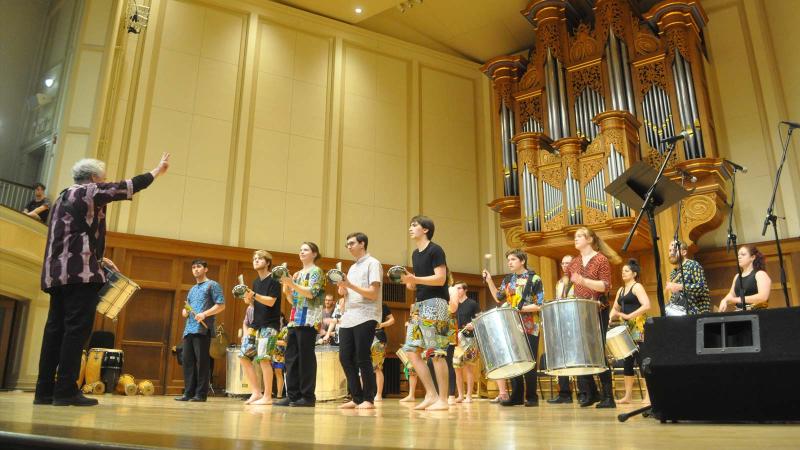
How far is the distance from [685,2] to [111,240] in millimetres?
9678

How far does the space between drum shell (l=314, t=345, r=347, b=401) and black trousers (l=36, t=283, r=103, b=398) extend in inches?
140

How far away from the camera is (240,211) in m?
10.2

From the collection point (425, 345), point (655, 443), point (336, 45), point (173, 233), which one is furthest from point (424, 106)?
point (655, 443)

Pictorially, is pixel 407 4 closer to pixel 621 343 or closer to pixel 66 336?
pixel 621 343

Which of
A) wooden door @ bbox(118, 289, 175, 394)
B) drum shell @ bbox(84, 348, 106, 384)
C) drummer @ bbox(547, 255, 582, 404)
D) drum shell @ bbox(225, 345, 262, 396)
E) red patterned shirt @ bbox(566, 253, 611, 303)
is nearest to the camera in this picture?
red patterned shirt @ bbox(566, 253, 611, 303)

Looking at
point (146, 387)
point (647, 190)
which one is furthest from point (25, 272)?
point (647, 190)

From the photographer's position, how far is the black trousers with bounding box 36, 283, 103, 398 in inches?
142

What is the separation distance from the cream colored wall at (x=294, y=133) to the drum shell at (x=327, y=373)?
3602 millimetres

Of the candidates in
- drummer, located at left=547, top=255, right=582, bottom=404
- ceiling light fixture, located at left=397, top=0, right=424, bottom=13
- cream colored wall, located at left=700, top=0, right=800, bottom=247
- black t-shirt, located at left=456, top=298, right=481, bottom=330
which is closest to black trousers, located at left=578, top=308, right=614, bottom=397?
drummer, located at left=547, top=255, right=582, bottom=404

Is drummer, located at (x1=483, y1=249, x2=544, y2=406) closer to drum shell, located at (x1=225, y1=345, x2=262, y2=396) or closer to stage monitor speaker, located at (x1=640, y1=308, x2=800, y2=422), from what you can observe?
stage monitor speaker, located at (x1=640, y1=308, x2=800, y2=422)

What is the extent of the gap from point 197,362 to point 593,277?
377cm

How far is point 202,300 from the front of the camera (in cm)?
592

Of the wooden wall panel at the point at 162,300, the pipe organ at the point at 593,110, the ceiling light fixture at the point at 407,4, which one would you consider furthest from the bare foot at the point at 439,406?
the ceiling light fixture at the point at 407,4

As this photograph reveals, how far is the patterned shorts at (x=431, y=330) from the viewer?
4.38 metres
